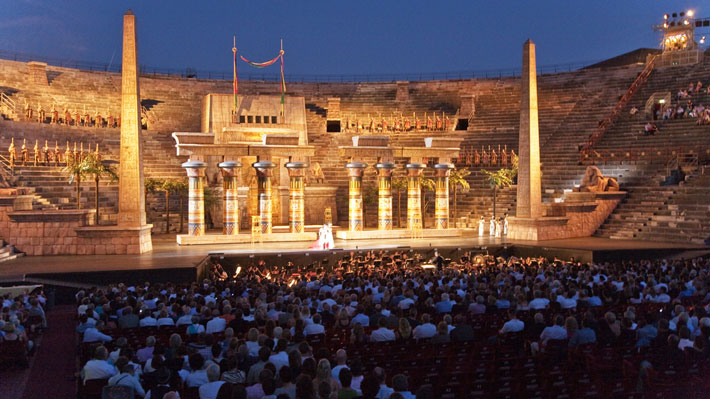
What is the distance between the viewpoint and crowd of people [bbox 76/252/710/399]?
7520 millimetres

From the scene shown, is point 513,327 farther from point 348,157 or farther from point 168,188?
point 168,188

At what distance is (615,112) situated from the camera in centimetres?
3753

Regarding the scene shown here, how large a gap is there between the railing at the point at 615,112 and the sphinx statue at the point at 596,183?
3.34 meters

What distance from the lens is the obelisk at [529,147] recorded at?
26812 millimetres

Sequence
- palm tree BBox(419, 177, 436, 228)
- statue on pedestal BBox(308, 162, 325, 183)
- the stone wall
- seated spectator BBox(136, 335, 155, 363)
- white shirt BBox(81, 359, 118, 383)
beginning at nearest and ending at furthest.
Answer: white shirt BBox(81, 359, 118, 383) → seated spectator BBox(136, 335, 155, 363) → the stone wall → palm tree BBox(419, 177, 436, 228) → statue on pedestal BBox(308, 162, 325, 183)

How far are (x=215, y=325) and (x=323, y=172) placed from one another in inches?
1124

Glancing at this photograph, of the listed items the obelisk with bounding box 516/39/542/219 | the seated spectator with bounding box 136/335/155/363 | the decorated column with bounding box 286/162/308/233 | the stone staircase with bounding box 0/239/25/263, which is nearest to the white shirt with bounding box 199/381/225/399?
the seated spectator with bounding box 136/335/155/363

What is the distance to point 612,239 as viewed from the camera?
27.6 m

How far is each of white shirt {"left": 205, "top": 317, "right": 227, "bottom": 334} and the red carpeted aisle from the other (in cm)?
210

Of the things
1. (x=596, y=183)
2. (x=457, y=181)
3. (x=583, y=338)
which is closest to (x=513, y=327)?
(x=583, y=338)

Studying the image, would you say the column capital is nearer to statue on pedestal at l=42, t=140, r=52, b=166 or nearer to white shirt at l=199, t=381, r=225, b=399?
statue on pedestal at l=42, t=140, r=52, b=166

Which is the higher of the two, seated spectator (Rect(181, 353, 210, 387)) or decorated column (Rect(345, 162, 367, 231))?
decorated column (Rect(345, 162, 367, 231))

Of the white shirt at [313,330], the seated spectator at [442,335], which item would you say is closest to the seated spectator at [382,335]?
the seated spectator at [442,335]

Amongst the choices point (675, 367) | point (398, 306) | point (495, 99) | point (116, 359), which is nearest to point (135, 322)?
point (116, 359)
